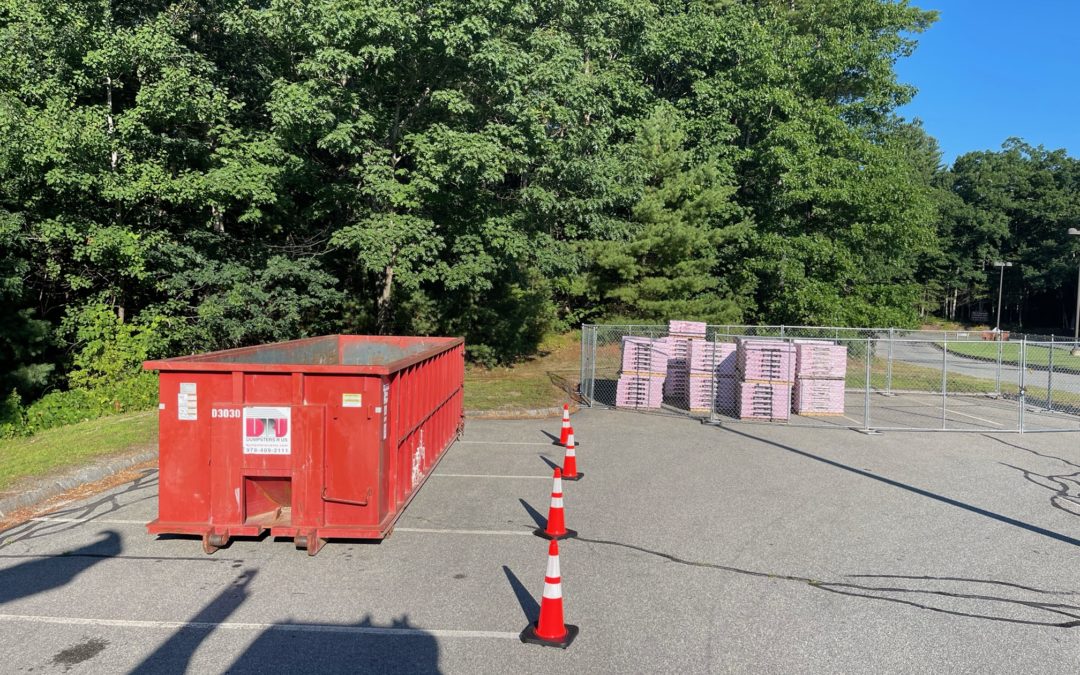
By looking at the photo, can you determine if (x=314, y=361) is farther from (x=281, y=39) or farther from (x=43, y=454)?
(x=281, y=39)

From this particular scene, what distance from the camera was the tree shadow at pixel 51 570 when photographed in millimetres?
5594

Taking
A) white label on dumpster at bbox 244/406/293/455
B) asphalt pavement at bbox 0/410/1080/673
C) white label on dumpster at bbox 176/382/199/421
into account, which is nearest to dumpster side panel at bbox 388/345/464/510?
asphalt pavement at bbox 0/410/1080/673

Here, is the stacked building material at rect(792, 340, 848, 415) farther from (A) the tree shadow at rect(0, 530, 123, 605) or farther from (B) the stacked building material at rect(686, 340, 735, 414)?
(A) the tree shadow at rect(0, 530, 123, 605)

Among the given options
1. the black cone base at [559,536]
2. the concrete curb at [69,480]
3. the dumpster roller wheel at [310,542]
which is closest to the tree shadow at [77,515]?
the concrete curb at [69,480]

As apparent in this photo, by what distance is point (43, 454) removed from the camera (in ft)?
34.6

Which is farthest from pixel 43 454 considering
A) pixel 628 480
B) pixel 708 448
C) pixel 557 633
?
pixel 708 448

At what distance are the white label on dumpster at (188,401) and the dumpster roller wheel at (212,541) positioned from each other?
1.09 m

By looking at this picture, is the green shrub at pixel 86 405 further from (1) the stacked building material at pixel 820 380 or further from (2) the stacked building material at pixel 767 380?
(1) the stacked building material at pixel 820 380

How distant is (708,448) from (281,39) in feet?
49.6

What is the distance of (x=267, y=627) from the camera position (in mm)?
4910

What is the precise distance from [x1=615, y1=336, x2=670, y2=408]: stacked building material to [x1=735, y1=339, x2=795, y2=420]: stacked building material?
6.46ft

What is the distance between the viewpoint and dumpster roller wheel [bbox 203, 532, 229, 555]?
643 cm

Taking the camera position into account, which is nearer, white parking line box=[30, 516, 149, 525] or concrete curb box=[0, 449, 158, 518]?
white parking line box=[30, 516, 149, 525]

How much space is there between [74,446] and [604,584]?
9.49m
